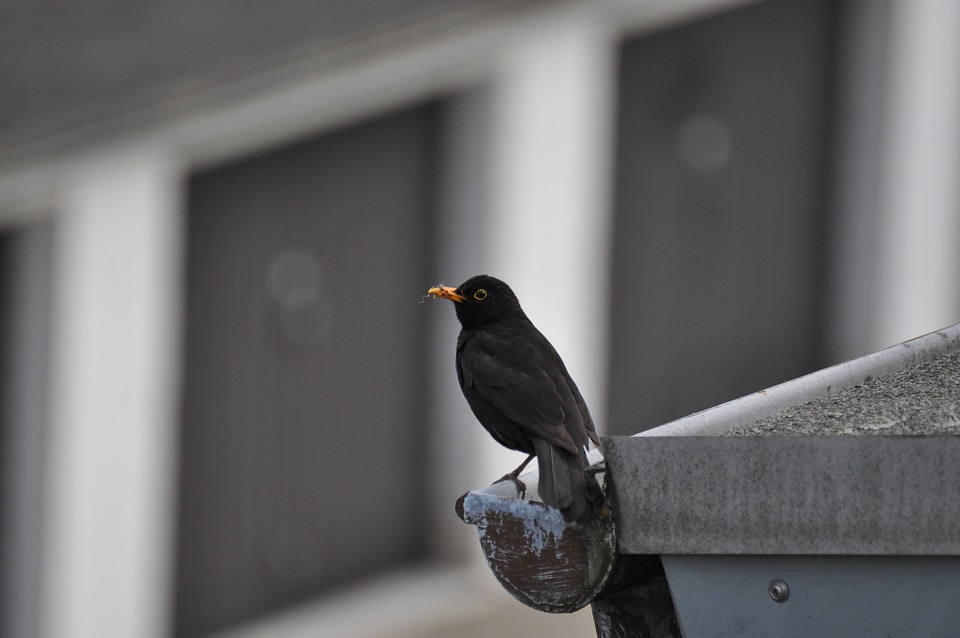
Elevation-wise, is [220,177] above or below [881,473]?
above

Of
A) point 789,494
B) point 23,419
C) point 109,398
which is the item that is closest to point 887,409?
point 789,494

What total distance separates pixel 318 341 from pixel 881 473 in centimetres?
474

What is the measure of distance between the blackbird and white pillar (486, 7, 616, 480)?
2857mm

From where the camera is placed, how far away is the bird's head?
3322 mm

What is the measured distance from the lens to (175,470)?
17.2 feet

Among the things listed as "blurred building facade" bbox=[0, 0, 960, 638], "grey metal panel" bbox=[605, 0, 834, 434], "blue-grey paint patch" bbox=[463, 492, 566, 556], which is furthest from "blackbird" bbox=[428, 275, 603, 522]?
"grey metal panel" bbox=[605, 0, 834, 434]

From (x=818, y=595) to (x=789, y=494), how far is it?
0.44 ft

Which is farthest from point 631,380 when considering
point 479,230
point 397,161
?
point 397,161

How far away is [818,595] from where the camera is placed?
1.42 metres

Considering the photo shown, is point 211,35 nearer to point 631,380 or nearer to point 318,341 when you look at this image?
point 318,341

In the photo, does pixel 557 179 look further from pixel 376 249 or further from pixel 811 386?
pixel 811 386

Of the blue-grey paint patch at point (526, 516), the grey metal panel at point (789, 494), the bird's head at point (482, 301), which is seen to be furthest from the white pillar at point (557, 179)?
the grey metal panel at point (789, 494)

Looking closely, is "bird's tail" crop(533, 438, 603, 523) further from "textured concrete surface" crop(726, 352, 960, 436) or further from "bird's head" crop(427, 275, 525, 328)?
"bird's head" crop(427, 275, 525, 328)

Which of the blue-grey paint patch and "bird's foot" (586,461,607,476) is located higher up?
"bird's foot" (586,461,607,476)
